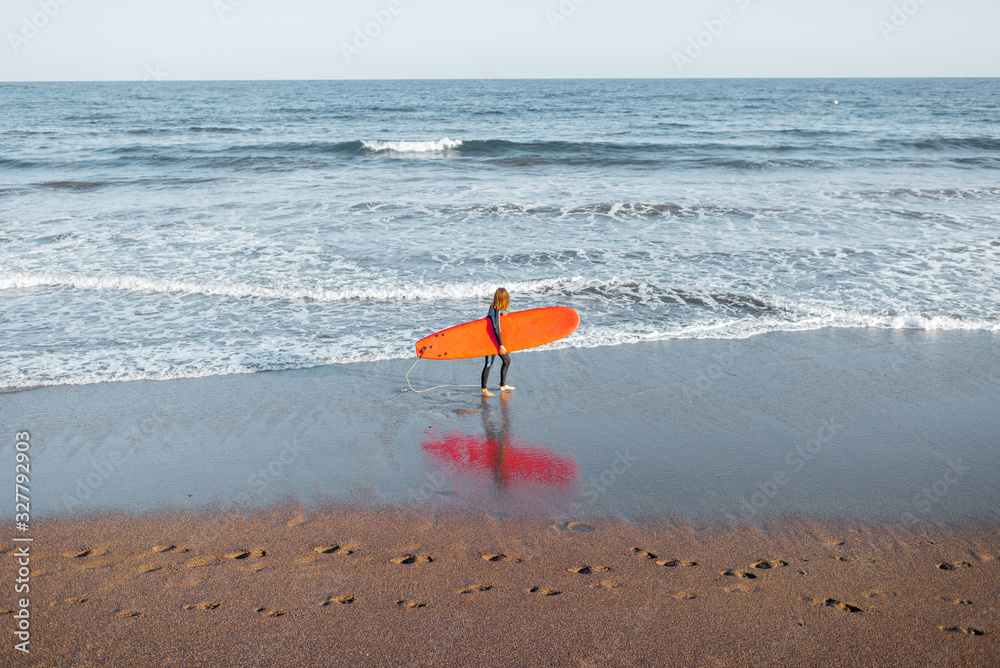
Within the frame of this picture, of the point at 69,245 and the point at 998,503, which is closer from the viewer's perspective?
the point at 998,503

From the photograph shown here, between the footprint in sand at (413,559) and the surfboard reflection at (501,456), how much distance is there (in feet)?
3.58

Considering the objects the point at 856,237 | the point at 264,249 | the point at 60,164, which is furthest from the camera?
the point at 60,164

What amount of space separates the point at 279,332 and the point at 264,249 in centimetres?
462

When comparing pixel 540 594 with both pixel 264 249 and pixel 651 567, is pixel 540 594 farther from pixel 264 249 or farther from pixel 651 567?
pixel 264 249

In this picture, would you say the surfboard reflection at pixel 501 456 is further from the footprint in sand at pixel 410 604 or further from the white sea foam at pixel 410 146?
the white sea foam at pixel 410 146

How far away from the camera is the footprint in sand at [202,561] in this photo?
171 inches

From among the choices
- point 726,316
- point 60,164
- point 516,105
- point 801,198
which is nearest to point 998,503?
point 726,316

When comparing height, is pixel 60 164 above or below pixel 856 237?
above

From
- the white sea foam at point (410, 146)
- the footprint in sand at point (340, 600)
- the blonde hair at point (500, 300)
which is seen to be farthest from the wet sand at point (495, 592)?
the white sea foam at point (410, 146)

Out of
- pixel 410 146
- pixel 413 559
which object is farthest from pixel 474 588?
pixel 410 146

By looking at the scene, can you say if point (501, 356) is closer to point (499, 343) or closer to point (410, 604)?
point (499, 343)

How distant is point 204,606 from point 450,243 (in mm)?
10325

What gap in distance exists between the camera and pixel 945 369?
7.62 m

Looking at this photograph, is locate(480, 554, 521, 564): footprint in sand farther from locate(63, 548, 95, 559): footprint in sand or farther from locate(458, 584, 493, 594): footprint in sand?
locate(63, 548, 95, 559): footprint in sand
